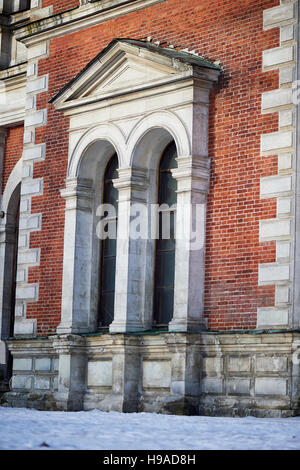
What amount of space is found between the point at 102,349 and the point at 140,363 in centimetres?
89

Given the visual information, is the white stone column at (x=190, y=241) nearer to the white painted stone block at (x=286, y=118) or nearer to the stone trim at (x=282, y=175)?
the stone trim at (x=282, y=175)

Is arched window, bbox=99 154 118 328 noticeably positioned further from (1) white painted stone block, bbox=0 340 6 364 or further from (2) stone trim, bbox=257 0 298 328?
(2) stone trim, bbox=257 0 298 328

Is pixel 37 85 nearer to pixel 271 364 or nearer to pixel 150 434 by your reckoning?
pixel 271 364

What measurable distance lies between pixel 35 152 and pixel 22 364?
12.8 ft

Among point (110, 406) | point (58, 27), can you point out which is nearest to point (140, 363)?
point (110, 406)

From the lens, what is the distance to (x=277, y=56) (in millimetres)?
15039

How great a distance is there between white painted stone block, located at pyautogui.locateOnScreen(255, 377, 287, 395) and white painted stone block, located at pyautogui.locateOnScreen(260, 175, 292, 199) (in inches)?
103

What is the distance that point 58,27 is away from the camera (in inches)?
747

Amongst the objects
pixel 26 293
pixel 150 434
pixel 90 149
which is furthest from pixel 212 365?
pixel 26 293

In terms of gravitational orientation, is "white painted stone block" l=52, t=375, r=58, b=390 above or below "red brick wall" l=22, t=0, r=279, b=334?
below

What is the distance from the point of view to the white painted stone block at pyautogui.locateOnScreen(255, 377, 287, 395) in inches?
560

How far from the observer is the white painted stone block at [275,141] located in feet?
48.4

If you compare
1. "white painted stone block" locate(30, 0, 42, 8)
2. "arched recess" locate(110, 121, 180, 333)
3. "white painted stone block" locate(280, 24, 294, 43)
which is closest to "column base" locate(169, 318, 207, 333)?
"arched recess" locate(110, 121, 180, 333)
